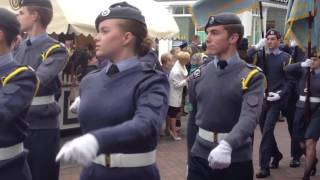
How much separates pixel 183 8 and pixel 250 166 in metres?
20.9

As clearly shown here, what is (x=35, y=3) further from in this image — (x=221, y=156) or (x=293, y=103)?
(x=293, y=103)

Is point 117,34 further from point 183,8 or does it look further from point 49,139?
point 183,8

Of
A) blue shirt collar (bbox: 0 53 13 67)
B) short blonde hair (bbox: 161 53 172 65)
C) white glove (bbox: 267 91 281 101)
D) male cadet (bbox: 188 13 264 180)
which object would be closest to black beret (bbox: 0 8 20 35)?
blue shirt collar (bbox: 0 53 13 67)

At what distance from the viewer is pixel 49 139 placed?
4.75 metres

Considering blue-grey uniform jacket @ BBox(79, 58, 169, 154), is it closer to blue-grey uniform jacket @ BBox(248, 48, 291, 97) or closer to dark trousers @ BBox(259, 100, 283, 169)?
dark trousers @ BBox(259, 100, 283, 169)

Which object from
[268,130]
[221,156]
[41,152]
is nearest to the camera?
[221,156]

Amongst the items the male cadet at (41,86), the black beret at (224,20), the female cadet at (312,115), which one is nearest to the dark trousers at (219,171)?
the black beret at (224,20)

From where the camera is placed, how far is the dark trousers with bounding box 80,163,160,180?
297 cm

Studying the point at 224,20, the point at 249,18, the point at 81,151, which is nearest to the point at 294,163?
the point at 224,20

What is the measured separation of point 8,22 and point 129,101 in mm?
1010

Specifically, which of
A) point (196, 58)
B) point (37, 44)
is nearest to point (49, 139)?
point (37, 44)

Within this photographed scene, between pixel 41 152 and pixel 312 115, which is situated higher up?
pixel 41 152

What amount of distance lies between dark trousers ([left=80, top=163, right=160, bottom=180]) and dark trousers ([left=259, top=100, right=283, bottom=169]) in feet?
15.1

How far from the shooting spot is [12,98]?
323cm
